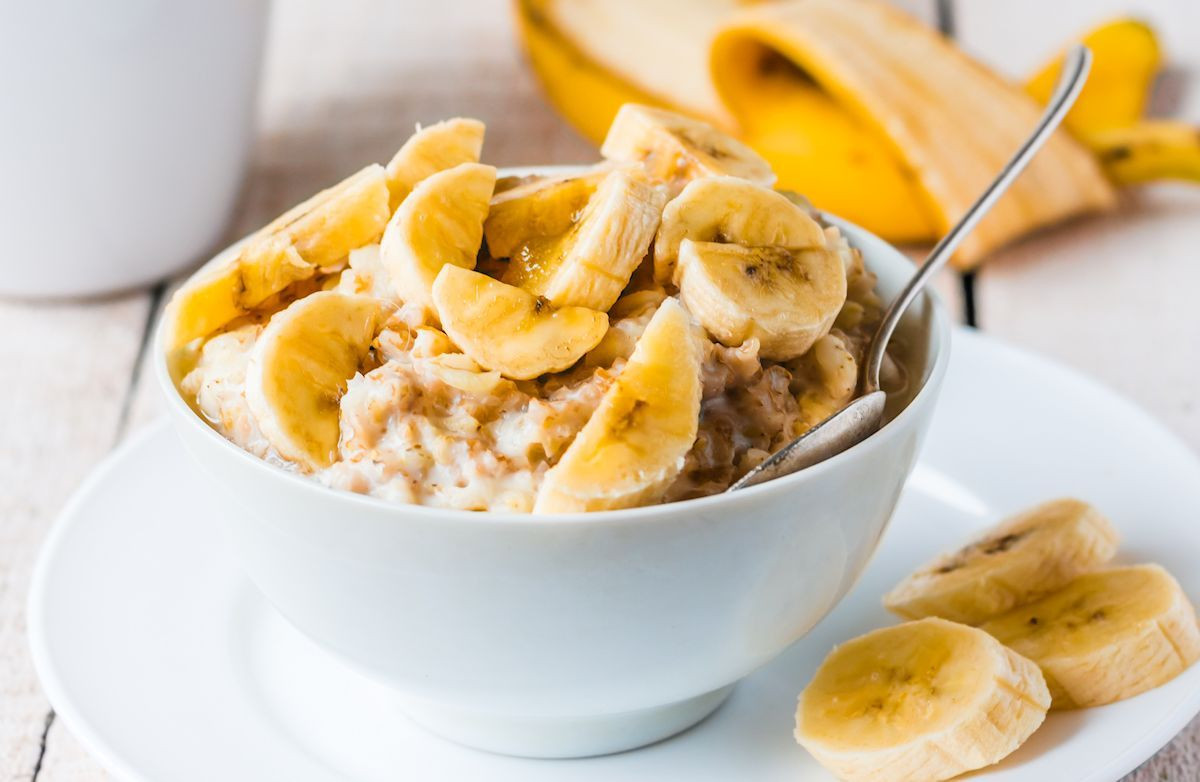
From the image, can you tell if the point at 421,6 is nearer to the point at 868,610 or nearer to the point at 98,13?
the point at 98,13

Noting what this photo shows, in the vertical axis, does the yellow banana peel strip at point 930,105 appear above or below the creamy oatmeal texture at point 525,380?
below

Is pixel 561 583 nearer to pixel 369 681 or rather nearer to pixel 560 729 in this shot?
pixel 560 729

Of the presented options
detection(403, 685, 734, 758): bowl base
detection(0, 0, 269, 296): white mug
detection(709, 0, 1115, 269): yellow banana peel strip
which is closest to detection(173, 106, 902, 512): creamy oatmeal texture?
detection(403, 685, 734, 758): bowl base

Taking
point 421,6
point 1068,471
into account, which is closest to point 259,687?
point 1068,471

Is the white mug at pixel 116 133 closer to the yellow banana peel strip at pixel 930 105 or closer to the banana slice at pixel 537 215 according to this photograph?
the yellow banana peel strip at pixel 930 105

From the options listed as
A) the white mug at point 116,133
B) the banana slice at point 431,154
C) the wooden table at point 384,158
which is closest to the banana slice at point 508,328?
the banana slice at point 431,154

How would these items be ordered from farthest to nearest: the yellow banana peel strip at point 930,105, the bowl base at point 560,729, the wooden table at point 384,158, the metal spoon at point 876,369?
the yellow banana peel strip at point 930,105, the wooden table at point 384,158, the bowl base at point 560,729, the metal spoon at point 876,369

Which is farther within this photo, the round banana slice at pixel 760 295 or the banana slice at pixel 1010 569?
the banana slice at pixel 1010 569

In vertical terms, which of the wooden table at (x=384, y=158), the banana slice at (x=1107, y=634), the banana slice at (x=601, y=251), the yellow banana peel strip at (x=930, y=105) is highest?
the banana slice at (x=601, y=251)
